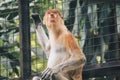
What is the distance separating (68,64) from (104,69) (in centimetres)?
53

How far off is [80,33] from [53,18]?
964 millimetres

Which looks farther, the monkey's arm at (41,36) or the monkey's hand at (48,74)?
the monkey's arm at (41,36)

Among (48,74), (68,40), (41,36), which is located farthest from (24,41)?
(48,74)

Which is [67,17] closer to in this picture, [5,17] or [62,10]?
[62,10]

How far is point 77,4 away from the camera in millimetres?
9906

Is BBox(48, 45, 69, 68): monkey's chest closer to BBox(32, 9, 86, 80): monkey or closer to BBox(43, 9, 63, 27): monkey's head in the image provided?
BBox(32, 9, 86, 80): monkey

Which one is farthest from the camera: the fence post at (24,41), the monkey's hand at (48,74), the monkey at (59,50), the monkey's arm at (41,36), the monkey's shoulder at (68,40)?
the monkey's arm at (41,36)

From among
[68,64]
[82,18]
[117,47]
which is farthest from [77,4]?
[68,64]

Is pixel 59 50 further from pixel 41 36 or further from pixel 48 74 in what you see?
pixel 48 74

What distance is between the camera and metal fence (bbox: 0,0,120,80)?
9016 millimetres

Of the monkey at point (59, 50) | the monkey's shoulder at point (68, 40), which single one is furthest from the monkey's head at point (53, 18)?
the monkey's shoulder at point (68, 40)

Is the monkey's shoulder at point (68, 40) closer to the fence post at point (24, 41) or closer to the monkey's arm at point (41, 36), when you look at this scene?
the monkey's arm at point (41, 36)

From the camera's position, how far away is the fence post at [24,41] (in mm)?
9000

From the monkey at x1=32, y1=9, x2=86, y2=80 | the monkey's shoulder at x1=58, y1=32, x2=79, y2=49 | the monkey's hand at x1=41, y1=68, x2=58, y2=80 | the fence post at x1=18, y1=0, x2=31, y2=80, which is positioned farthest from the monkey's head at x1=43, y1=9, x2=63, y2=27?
the monkey's hand at x1=41, y1=68, x2=58, y2=80
